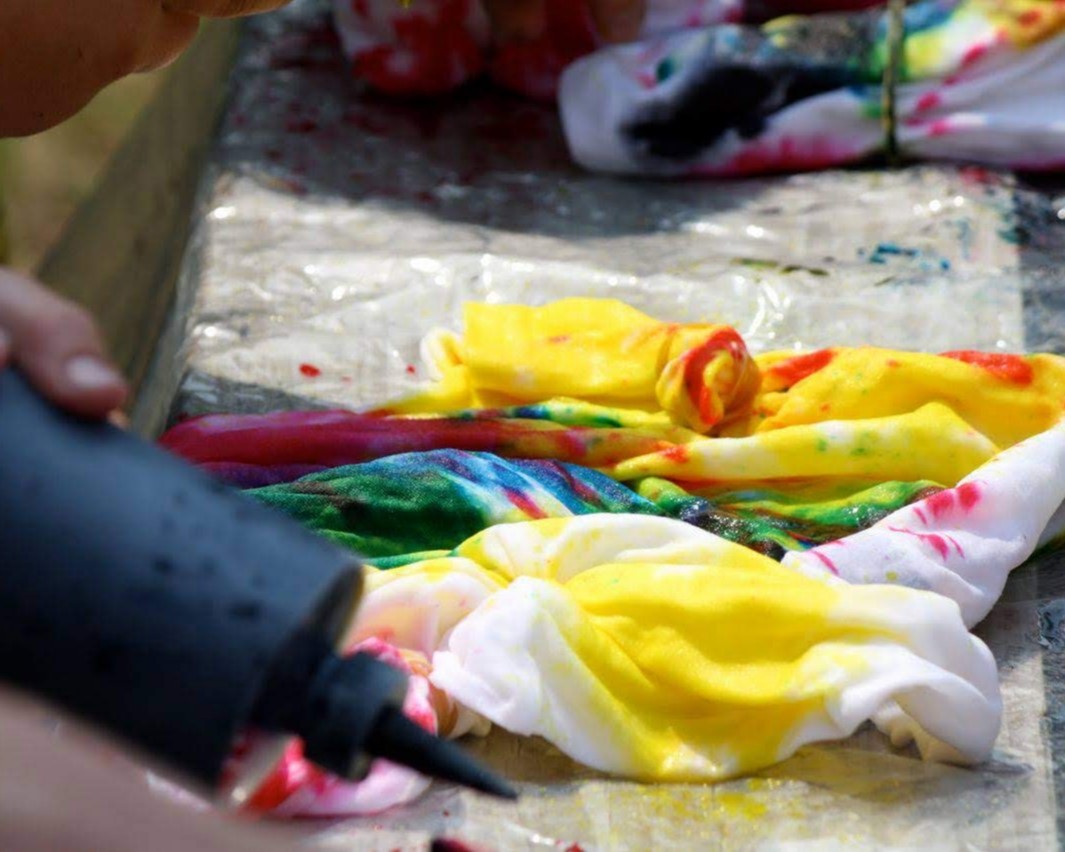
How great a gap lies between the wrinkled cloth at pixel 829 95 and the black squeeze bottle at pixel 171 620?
6.91 ft

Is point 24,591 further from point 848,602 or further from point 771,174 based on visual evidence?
point 771,174

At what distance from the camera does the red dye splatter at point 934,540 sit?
169 centimetres

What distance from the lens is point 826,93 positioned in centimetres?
280

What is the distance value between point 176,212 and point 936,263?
1.64m

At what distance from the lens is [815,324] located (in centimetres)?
231

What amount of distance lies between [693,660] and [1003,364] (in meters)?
0.67

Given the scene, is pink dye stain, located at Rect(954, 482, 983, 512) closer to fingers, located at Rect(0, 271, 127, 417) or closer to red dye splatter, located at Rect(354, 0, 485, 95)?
fingers, located at Rect(0, 271, 127, 417)

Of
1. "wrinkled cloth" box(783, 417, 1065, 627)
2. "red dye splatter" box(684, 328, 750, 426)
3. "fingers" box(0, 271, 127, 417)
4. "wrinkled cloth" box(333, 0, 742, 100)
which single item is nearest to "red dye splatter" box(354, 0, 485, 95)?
"wrinkled cloth" box(333, 0, 742, 100)

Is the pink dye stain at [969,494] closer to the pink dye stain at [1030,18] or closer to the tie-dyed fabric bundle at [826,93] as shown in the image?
the tie-dyed fabric bundle at [826,93]

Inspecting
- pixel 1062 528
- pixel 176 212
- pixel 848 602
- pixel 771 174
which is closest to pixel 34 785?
pixel 848 602

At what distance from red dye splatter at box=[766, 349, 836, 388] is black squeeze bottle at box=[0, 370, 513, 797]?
1.30 meters

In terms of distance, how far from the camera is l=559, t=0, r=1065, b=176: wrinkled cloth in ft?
8.94

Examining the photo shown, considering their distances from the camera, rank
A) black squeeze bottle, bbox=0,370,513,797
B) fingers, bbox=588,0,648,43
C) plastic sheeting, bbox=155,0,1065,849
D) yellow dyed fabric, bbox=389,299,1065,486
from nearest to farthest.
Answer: black squeeze bottle, bbox=0,370,513,797 → plastic sheeting, bbox=155,0,1065,849 → yellow dyed fabric, bbox=389,299,1065,486 → fingers, bbox=588,0,648,43

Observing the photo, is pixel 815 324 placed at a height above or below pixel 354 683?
below
